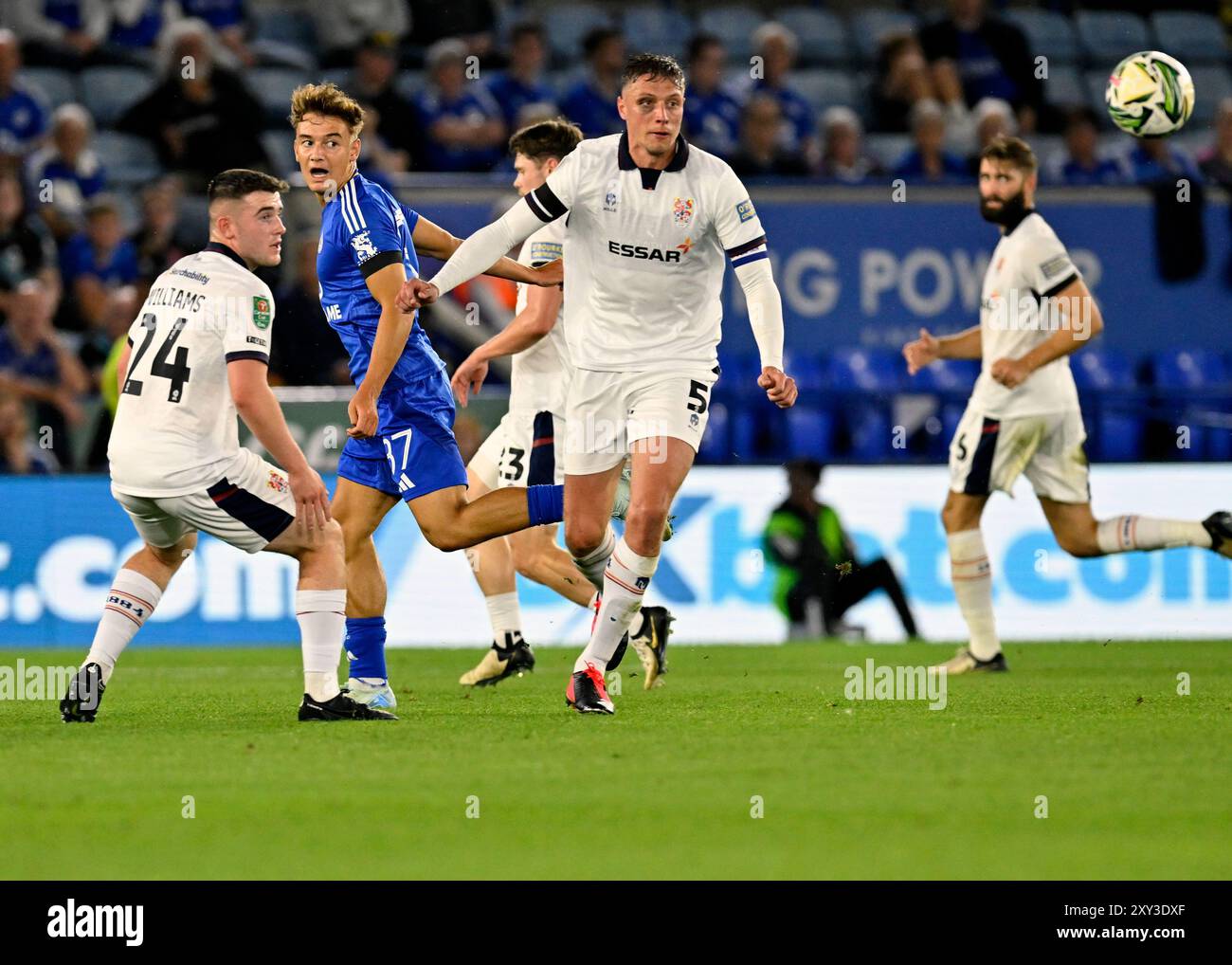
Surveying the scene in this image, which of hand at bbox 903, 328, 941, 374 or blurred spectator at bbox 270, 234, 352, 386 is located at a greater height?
blurred spectator at bbox 270, 234, 352, 386

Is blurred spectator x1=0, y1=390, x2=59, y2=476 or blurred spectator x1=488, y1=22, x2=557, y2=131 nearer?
blurred spectator x1=0, y1=390, x2=59, y2=476

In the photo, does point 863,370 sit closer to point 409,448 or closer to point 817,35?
point 817,35

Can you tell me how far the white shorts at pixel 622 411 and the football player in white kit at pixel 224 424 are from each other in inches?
40.9

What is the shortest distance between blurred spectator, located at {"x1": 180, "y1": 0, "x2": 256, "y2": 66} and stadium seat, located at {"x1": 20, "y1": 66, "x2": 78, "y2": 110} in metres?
1.23

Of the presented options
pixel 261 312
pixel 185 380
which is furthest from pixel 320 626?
pixel 261 312

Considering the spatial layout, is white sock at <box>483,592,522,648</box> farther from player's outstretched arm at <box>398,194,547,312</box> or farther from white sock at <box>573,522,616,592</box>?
player's outstretched arm at <box>398,194,547,312</box>

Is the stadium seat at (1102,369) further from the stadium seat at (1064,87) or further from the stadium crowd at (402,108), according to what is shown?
the stadium seat at (1064,87)

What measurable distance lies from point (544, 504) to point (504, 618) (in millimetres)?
1627

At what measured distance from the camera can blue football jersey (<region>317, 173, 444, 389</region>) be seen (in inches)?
305

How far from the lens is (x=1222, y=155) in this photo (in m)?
16.8

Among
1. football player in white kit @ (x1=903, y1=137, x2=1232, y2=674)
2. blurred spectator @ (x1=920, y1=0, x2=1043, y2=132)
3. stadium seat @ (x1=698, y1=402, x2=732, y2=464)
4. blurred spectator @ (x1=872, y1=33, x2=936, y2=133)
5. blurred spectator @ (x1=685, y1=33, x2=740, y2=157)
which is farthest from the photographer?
blurred spectator @ (x1=920, y1=0, x2=1043, y2=132)

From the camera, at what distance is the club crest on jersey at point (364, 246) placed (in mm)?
7715

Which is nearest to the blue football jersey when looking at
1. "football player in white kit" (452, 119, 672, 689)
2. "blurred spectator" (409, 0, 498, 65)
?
"football player in white kit" (452, 119, 672, 689)

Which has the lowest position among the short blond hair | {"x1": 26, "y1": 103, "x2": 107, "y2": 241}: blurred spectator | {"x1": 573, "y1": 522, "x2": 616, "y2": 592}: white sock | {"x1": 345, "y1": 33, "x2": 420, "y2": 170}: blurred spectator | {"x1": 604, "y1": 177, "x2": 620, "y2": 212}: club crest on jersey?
{"x1": 573, "y1": 522, "x2": 616, "y2": 592}: white sock
